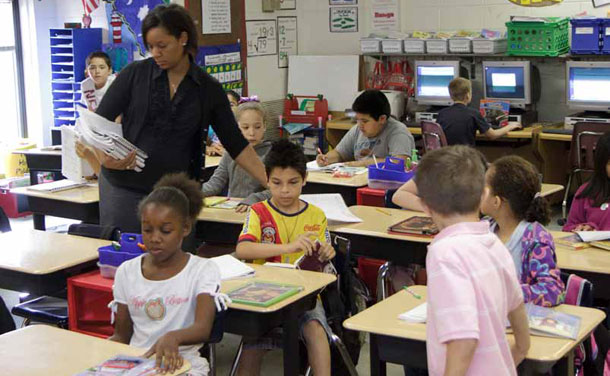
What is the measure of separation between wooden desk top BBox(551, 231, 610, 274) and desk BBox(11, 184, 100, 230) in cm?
256

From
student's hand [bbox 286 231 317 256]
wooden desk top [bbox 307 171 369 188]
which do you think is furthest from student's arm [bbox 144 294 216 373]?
wooden desk top [bbox 307 171 369 188]

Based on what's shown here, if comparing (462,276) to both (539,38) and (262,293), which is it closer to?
(262,293)

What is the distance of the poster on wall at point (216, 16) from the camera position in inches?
314

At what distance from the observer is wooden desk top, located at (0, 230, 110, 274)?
344 cm

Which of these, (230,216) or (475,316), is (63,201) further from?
(475,316)

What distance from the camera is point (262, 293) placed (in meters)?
3.04

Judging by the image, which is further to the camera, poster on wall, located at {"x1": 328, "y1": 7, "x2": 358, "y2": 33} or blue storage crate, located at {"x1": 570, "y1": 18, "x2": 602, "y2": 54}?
poster on wall, located at {"x1": 328, "y1": 7, "x2": 358, "y2": 33}

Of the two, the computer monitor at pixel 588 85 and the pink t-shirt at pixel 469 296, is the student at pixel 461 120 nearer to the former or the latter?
the computer monitor at pixel 588 85

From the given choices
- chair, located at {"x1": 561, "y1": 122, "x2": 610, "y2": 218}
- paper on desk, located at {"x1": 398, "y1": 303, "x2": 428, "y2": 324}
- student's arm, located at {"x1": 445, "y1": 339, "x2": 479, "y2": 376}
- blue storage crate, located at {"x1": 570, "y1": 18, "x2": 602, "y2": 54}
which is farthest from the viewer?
blue storage crate, located at {"x1": 570, "y1": 18, "x2": 602, "y2": 54}

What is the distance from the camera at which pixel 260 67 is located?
887cm

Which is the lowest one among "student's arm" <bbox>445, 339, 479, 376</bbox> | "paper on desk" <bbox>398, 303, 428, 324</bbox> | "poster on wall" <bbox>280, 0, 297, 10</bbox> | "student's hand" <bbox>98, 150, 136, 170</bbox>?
"paper on desk" <bbox>398, 303, 428, 324</bbox>

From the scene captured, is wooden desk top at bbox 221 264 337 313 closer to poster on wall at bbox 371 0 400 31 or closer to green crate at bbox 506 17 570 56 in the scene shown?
green crate at bbox 506 17 570 56

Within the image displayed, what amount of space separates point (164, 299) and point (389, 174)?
7.96 feet

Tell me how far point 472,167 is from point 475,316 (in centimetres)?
34
